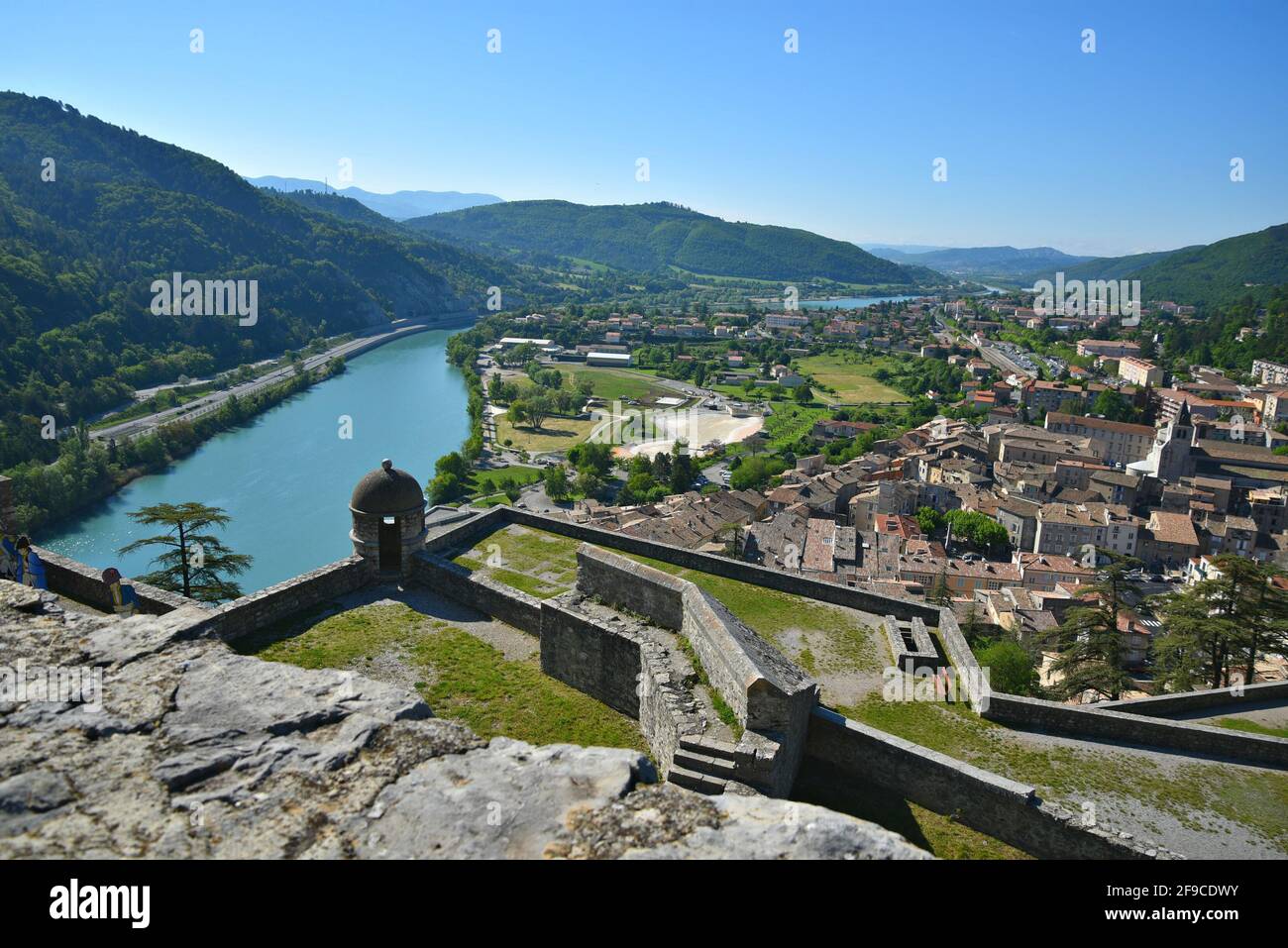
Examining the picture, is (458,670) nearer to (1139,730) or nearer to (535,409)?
(1139,730)

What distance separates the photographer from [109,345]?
7356 cm

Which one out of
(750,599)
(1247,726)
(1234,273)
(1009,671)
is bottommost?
(1009,671)

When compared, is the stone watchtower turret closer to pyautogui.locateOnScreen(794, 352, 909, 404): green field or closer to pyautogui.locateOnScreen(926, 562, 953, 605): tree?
pyautogui.locateOnScreen(926, 562, 953, 605): tree

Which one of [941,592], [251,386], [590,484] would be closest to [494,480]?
[590,484]

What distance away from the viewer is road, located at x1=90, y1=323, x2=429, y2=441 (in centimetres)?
5798

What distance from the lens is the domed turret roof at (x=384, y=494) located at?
12.0 metres

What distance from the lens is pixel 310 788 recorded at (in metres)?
3.26

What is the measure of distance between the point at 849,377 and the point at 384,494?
104261 mm

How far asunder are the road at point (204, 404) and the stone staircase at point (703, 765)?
198 feet

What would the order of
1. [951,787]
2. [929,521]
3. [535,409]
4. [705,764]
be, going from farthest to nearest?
1. [535,409]
2. [929,521]
3. [951,787]
4. [705,764]

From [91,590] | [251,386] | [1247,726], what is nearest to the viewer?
[91,590]

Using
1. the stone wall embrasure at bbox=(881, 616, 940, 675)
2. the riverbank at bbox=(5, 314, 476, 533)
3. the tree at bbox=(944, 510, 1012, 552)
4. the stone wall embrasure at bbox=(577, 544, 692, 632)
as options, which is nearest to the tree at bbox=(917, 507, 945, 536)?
the tree at bbox=(944, 510, 1012, 552)

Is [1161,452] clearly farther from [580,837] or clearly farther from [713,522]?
[580,837]

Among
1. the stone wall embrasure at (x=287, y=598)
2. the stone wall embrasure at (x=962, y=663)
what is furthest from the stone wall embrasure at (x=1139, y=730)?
the stone wall embrasure at (x=287, y=598)
